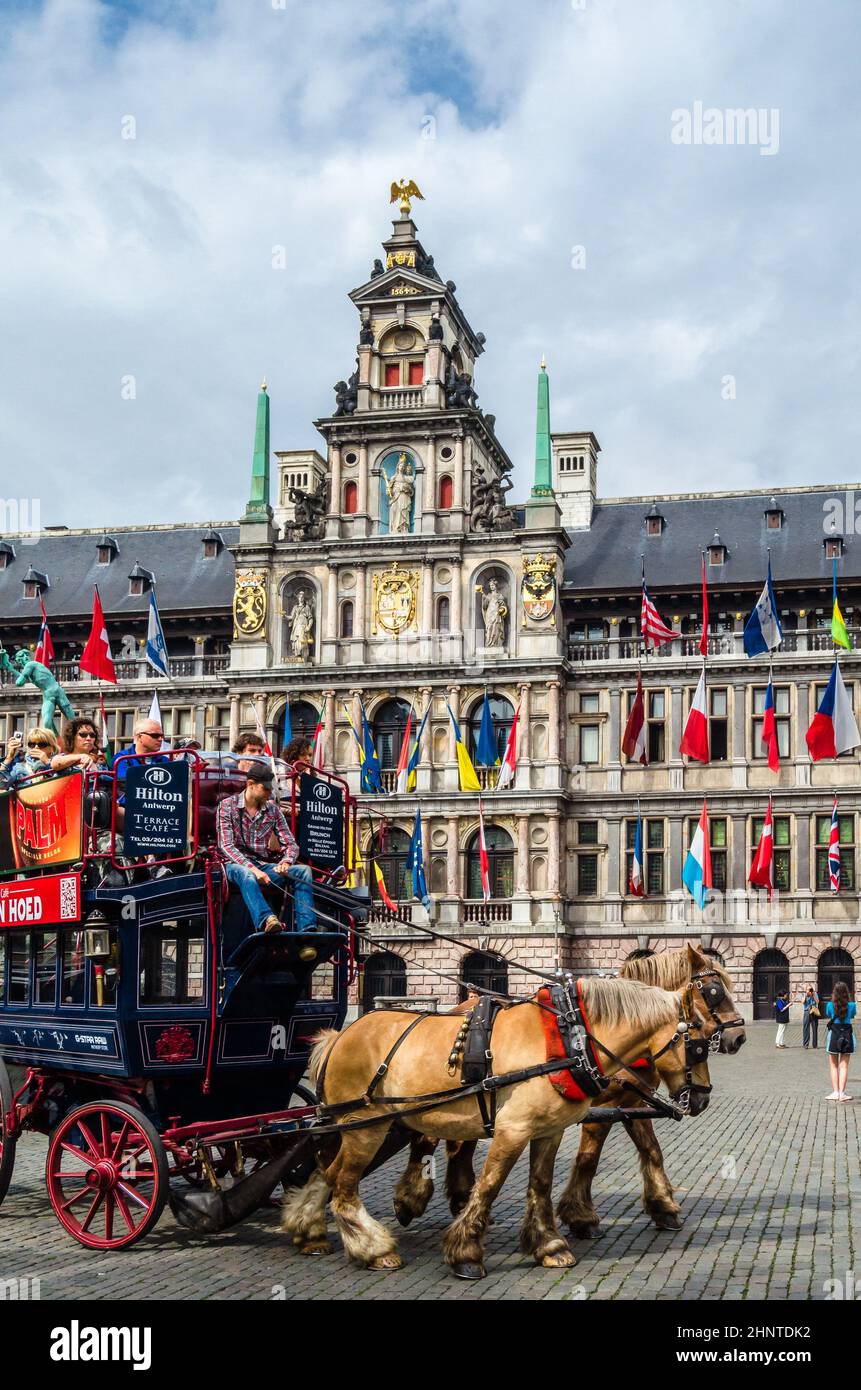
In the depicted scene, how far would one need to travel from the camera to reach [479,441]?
53719 millimetres

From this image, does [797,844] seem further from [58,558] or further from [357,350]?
[58,558]

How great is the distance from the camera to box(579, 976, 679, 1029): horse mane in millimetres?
11906

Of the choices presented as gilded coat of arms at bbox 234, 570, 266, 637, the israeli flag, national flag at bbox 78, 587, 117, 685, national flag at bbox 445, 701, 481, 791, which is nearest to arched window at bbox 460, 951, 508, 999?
national flag at bbox 445, 701, 481, 791

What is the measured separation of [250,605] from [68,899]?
135ft

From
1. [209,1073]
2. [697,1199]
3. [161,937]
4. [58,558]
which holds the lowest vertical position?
[697,1199]

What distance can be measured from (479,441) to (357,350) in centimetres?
537

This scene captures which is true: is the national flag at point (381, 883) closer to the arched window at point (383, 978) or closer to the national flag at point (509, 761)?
the arched window at point (383, 978)

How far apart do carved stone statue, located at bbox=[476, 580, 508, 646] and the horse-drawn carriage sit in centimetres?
3771

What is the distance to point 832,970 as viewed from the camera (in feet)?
159

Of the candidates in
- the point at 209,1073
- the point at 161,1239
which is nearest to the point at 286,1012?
the point at 209,1073

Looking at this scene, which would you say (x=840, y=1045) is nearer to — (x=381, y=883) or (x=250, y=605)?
(x=381, y=883)

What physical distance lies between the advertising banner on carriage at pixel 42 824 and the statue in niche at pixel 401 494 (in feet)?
129

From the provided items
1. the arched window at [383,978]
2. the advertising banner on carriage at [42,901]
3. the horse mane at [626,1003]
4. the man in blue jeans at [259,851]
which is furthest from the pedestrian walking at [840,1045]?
the arched window at [383,978]

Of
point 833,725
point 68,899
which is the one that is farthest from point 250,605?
point 68,899
